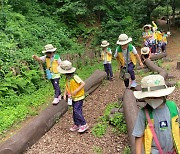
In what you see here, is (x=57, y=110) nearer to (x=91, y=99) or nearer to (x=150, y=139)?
(x=91, y=99)

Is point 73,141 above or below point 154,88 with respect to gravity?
below

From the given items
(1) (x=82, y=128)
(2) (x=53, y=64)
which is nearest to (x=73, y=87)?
(1) (x=82, y=128)

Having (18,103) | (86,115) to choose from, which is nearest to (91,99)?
(86,115)

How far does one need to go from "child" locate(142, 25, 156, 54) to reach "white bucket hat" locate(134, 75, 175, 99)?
38.6 feet

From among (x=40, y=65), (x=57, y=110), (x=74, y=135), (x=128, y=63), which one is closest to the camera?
(x=74, y=135)

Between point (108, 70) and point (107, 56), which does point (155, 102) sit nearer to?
point (107, 56)

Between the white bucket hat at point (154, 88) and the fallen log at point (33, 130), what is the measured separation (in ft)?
11.9

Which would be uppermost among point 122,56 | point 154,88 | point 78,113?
point 154,88

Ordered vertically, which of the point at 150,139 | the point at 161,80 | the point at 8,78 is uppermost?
the point at 161,80

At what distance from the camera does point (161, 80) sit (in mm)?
3721

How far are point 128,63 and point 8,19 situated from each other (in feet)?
25.9

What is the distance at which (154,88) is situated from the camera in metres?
3.67

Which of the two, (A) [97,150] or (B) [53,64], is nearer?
(A) [97,150]

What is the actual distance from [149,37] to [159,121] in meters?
12.1
